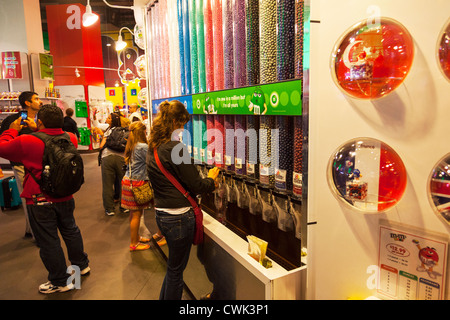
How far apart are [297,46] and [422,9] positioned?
49cm

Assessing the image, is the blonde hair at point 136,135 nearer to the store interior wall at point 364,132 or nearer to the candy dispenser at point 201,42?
the candy dispenser at point 201,42

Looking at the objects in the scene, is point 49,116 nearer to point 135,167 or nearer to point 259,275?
point 135,167

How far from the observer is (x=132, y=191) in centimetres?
334

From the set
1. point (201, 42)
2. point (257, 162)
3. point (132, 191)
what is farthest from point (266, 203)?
point (132, 191)

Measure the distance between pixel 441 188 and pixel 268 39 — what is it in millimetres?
995

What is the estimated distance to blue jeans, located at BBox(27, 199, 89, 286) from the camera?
2.58 meters

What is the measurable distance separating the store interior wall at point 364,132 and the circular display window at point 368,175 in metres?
0.04

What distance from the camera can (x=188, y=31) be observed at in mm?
2379

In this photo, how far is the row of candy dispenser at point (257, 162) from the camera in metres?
1.41

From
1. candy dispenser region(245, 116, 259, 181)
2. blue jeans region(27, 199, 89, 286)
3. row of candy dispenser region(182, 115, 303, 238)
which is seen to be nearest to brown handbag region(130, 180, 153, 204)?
blue jeans region(27, 199, 89, 286)

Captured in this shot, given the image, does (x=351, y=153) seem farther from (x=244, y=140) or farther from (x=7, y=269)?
(x=7, y=269)

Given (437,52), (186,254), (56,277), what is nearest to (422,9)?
(437,52)

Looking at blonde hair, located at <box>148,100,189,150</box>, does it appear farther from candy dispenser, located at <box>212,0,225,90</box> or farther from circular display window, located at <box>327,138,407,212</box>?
circular display window, located at <box>327,138,407,212</box>

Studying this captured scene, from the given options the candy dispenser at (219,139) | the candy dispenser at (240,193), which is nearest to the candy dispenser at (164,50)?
the candy dispenser at (219,139)
